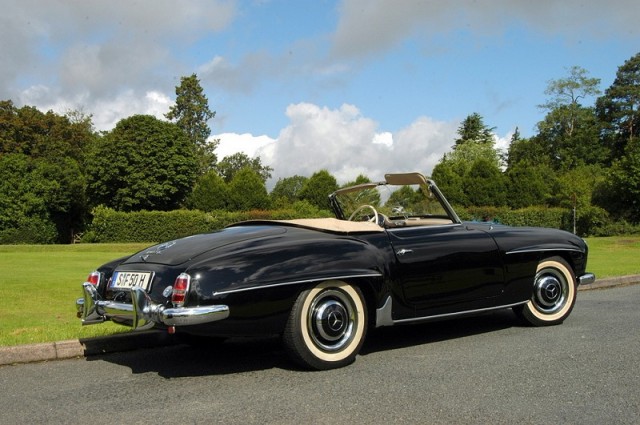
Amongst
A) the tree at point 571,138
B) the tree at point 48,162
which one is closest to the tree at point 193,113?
the tree at point 48,162

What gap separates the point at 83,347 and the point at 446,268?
3165mm

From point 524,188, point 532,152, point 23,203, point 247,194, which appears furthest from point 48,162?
point 532,152

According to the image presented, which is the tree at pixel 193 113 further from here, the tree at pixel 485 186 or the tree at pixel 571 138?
the tree at pixel 571 138

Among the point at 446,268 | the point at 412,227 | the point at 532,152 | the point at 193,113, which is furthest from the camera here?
the point at 532,152

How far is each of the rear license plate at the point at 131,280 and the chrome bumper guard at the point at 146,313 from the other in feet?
0.47

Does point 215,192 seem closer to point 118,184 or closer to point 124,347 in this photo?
point 118,184

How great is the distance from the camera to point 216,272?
173 inches

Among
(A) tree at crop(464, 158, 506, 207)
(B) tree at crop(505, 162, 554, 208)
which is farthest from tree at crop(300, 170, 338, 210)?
(B) tree at crop(505, 162, 554, 208)

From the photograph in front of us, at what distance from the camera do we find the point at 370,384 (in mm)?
4312

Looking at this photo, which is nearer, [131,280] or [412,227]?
[131,280]

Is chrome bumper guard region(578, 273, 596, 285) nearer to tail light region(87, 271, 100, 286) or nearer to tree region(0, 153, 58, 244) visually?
tail light region(87, 271, 100, 286)

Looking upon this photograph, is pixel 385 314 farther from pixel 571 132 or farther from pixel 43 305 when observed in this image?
pixel 571 132

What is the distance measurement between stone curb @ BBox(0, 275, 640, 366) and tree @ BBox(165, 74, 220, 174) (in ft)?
182

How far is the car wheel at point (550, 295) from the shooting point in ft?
20.6
